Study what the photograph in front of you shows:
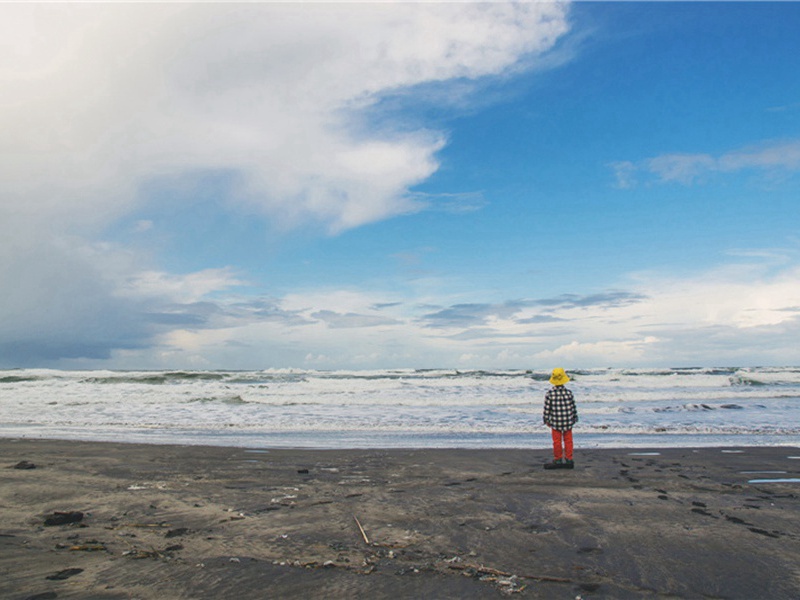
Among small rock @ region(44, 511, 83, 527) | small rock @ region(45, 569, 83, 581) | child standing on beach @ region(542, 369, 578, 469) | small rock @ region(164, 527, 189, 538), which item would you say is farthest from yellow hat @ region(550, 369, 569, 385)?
small rock @ region(45, 569, 83, 581)

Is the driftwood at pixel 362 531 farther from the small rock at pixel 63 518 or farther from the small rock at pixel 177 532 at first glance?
the small rock at pixel 63 518

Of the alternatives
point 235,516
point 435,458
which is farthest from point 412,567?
point 435,458

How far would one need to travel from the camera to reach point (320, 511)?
637 centimetres

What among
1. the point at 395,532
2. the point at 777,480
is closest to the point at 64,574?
the point at 395,532

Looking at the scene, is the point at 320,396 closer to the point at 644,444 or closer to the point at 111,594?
the point at 644,444

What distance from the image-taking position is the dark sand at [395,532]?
13.3 feet

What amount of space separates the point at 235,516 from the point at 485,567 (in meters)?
3.02

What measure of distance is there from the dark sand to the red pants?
1.81 feet

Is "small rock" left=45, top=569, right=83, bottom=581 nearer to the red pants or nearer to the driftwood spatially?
the driftwood

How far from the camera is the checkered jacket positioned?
10.5 metres

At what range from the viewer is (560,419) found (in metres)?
10.5

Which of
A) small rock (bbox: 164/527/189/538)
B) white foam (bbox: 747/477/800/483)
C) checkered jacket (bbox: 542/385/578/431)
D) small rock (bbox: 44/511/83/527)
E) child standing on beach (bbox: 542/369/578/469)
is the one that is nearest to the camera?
small rock (bbox: 164/527/189/538)

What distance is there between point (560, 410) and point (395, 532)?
Answer: 19.8 feet

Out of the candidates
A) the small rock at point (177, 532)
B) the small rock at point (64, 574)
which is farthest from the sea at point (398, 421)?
the small rock at point (64, 574)
